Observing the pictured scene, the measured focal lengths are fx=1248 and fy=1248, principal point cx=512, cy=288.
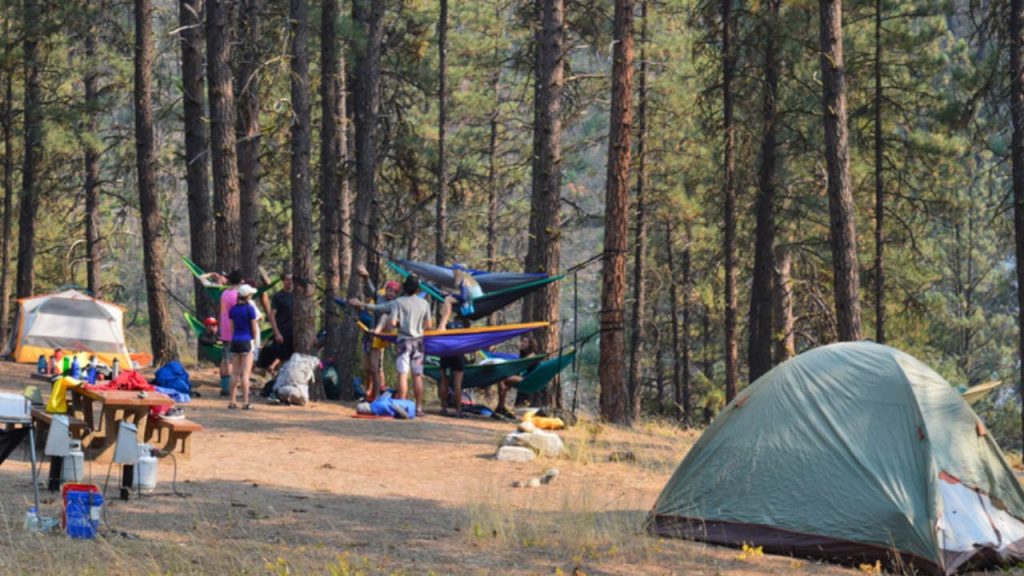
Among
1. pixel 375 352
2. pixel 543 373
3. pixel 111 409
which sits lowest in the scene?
pixel 111 409

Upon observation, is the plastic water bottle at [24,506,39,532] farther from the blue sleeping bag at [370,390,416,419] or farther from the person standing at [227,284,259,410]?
the blue sleeping bag at [370,390,416,419]

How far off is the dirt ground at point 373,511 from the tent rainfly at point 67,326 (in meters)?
5.76

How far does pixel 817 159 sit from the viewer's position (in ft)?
63.4

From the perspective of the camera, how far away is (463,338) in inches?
469

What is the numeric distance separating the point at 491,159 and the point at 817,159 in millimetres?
7653

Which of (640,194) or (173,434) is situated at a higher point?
(640,194)

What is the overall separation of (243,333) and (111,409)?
2836 millimetres

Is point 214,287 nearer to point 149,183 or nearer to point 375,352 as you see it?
point 375,352

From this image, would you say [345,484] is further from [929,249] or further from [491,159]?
[929,249]

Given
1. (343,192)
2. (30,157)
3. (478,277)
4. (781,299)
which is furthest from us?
(781,299)

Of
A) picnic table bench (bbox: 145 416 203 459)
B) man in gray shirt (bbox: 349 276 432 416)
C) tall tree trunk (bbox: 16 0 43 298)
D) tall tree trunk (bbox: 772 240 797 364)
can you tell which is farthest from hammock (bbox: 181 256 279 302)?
tall tree trunk (bbox: 772 240 797 364)

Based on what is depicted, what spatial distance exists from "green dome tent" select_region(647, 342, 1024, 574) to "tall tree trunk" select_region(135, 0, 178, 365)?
9706 millimetres

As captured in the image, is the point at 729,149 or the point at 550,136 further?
the point at 729,149

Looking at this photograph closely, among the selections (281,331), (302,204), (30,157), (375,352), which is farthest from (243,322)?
(30,157)
